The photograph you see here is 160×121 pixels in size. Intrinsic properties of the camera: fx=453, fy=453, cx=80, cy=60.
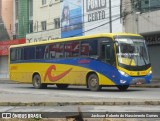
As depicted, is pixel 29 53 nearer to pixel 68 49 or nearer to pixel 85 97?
pixel 68 49

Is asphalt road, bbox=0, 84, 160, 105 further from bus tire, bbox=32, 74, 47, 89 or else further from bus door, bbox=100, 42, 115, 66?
bus tire, bbox=32, 74, 47, 89

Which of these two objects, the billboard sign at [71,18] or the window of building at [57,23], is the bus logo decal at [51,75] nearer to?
the billboard sign at [71,18]

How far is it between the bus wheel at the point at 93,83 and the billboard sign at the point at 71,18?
54.7 ft

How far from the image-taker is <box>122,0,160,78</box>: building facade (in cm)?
3447

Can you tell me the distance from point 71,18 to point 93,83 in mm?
19098

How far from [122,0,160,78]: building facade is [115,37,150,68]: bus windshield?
1048cm

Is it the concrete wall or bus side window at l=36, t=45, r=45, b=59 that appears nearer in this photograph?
bus side window at l=36, t=45, r=45, b=59

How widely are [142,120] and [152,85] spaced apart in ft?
66.4

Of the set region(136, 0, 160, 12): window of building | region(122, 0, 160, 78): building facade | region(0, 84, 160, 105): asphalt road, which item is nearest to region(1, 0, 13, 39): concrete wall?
region(122, 0, 160, 78): building facade

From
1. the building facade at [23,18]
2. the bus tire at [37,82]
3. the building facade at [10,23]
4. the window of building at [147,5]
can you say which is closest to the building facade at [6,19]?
the building facade at [10,23]

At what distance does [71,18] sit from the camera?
43031 millimetres

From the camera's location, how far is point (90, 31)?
40.2 m

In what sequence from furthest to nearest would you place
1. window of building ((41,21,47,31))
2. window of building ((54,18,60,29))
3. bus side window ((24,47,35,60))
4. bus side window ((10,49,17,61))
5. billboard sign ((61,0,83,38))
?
1. window of building ((41,21,47,31))
2. window of building ((54,18,60,29))
3. billboard sign ((61,0,83,38))
4. bus side window ((10,49,17,61))
5. bus side window ((24,47,35,60))

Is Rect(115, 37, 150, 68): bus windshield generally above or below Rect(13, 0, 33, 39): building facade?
below
